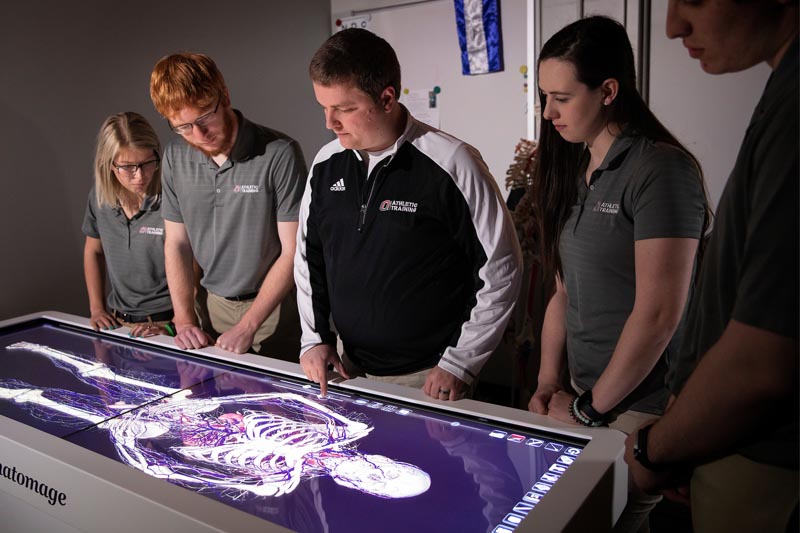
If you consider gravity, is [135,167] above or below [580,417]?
above

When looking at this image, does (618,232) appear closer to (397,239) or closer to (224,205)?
(397,239)

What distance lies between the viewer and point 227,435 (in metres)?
1.34

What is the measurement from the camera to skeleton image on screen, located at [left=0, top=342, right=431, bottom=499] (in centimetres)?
114

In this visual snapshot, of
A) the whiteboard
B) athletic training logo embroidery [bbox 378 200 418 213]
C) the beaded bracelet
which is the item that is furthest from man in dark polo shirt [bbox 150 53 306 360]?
the whiteboard

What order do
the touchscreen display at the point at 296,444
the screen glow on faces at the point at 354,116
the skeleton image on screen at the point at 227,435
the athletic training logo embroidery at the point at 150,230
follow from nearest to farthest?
the touchscreen display at the point at 296,444 < the skeleton image on screen at the point at 227,435 < the screen glow on faces at the point at 354,116 < the athletic training logo embroidery at the point at 150,230

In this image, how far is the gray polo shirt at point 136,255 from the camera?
235 centimetres

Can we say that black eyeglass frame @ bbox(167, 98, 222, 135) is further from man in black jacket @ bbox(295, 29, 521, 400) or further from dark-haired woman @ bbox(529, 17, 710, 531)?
dark-haired woman @ bbox(529, 17, 710, 531)

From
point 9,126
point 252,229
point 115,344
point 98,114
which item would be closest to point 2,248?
point 9,126

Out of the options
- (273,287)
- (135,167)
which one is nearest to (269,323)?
(273,287)

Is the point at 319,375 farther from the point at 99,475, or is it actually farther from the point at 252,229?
the point at 252,229

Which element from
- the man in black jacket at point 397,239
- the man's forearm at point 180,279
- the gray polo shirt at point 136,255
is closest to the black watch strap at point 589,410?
the man in black jacket at point 397,239

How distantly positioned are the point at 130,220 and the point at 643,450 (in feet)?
6.56

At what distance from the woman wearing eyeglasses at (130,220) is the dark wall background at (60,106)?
56 cm

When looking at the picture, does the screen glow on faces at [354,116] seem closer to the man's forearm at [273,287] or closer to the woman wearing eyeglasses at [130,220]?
the man's forearm at [273,287]
